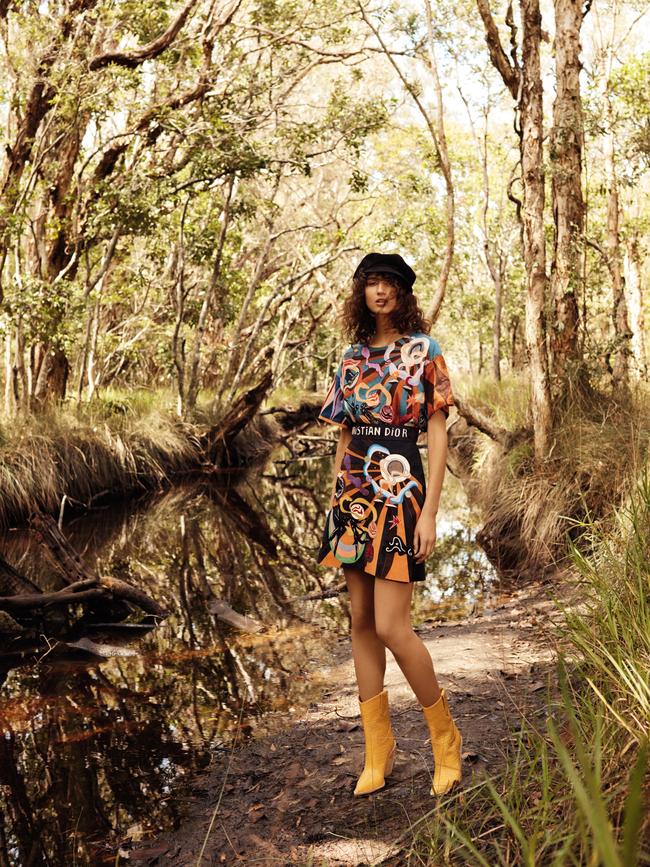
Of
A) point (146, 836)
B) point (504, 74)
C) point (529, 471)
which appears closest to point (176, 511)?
point (529, 471)

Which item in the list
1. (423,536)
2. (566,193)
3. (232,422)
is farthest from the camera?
(232,422)

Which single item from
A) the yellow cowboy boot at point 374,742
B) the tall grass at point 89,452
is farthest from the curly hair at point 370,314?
the tall grass at point 89,452

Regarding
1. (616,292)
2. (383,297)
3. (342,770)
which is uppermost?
(616,292)

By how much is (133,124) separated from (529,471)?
7740mm

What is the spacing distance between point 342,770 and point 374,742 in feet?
1.40

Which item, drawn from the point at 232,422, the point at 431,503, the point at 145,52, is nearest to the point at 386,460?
the point at 431,503

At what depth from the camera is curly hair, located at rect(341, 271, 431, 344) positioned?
3504 mm

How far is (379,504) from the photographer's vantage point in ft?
10.9

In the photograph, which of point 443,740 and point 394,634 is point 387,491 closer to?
point 394,634

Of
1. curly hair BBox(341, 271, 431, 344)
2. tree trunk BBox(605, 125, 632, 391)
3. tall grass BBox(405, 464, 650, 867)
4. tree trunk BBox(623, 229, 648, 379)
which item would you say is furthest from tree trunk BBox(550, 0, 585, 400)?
tree trunk BBox(623, 229, 648, 379)

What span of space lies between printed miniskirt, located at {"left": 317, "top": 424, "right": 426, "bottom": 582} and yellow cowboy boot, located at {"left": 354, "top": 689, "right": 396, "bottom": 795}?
23.5 inches

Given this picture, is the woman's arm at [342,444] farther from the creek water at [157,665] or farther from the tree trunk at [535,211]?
the tree trunk at [535,211]

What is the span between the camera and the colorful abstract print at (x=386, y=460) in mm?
3289

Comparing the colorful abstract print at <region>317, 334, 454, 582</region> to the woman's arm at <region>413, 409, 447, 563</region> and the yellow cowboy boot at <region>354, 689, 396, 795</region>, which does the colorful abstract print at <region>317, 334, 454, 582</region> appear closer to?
the woman's arm at <region>413, 409, 447, 563</region>
